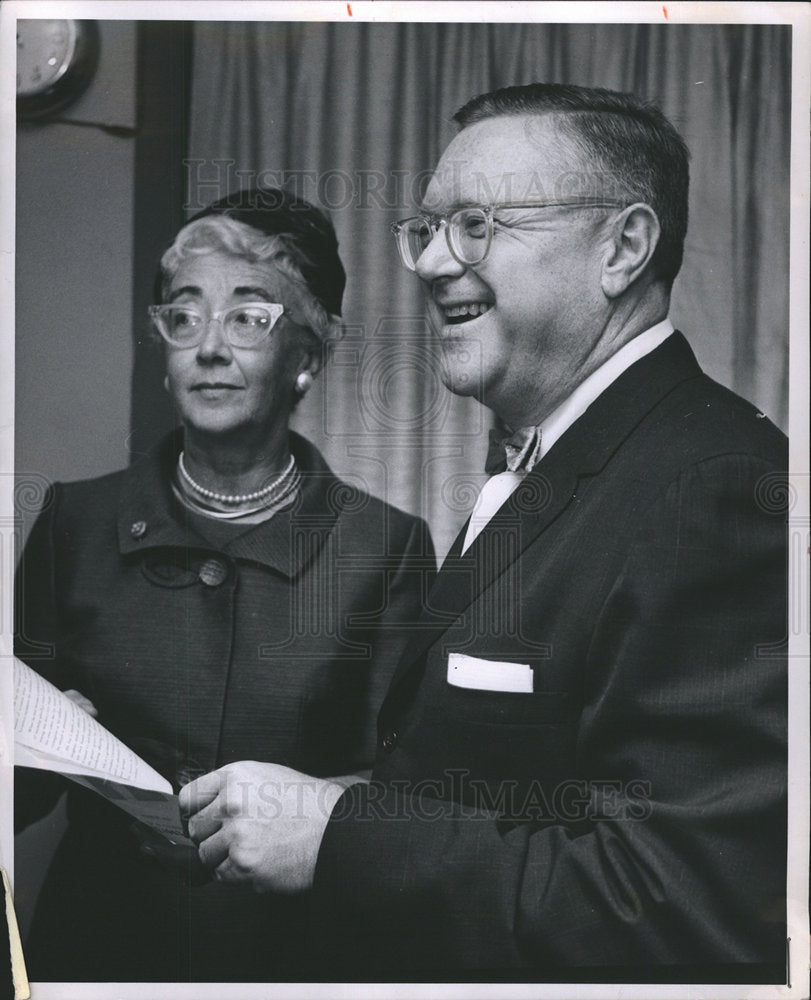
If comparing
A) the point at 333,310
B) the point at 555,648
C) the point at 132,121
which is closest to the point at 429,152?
the point at 333,310

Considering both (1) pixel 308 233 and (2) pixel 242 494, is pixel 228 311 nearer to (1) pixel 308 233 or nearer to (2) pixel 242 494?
(1) pixel 308 233

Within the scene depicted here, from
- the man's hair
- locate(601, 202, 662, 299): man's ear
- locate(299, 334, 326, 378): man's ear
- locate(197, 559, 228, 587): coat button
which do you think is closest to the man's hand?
locate(197, 559, 228, 587): coat button

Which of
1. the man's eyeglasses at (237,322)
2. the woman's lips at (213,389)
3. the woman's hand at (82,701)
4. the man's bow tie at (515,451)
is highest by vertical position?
the man's eyeglasses at (237,322)

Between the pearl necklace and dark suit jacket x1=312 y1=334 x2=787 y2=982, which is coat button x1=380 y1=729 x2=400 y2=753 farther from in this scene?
the pearl necklace

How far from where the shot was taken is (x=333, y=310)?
288 cm

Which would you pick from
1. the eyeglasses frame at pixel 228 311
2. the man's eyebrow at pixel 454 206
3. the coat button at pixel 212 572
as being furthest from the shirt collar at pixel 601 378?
the coat button at pixel 212 572

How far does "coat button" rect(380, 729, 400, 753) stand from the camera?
283 centimetres

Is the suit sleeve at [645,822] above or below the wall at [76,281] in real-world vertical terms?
below

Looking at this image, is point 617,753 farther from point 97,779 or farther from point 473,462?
point 97,779

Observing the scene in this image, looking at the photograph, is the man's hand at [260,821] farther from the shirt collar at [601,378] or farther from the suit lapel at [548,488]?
the shirt collar at [601,378]

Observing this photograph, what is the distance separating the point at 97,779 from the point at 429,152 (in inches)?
67.3

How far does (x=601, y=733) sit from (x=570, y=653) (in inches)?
7.7

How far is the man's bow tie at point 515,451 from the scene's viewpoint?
285 cm

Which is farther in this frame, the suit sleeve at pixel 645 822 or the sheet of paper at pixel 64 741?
the sheet of paper at pixel 64 741
